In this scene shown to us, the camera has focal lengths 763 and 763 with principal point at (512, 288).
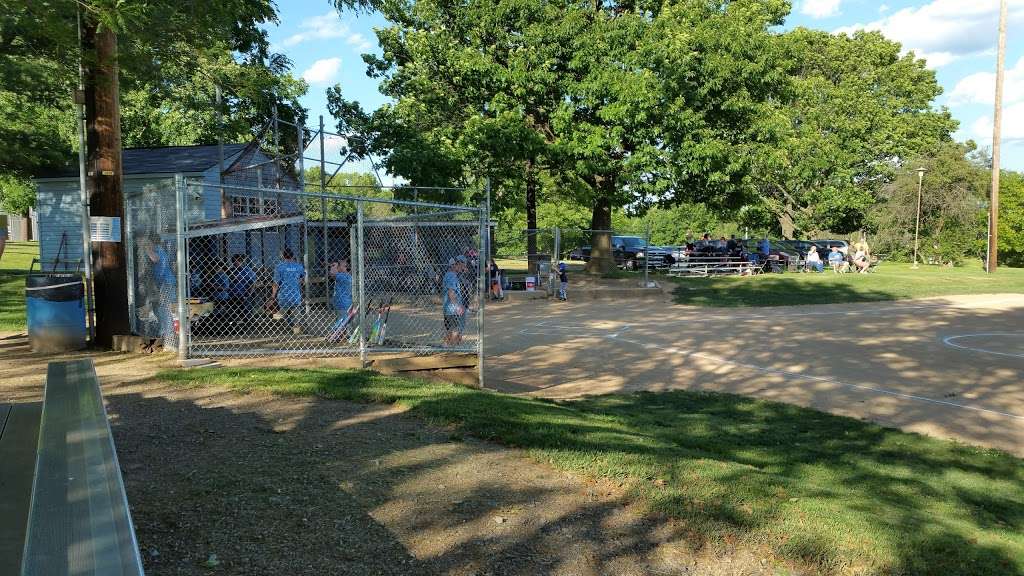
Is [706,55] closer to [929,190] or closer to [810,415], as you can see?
[810,415]

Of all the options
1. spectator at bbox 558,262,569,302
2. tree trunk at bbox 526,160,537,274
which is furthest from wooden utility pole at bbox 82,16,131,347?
tree trunk at bbox 526,160,537,274

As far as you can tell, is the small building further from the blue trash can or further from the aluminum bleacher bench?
the aluminum bleacher bench

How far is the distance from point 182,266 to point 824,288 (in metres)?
23.2

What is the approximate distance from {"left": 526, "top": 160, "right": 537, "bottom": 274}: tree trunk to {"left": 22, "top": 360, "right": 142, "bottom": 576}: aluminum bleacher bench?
22.9 meters

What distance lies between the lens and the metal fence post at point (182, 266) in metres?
8.62

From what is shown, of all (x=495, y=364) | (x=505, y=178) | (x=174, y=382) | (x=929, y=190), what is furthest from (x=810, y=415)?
(x=929, y=190)

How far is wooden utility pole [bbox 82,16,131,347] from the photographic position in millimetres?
10391

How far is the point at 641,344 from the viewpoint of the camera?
14.4m

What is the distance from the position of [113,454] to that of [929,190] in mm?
54088

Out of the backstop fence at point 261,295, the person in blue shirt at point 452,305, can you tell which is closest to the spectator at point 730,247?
the backstop fence at point 261,295

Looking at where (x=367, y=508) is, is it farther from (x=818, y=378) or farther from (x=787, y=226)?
(x=787, y=226)

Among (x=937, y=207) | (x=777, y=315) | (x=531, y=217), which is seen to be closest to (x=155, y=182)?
(x=531, y=217)

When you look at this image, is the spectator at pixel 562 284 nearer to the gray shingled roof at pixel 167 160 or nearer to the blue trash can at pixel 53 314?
the gray shingled roof at pixel 167 160

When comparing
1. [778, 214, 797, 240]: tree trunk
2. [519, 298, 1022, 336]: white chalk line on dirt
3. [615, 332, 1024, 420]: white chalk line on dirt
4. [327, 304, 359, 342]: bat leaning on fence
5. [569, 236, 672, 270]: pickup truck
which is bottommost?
[615, 332, 1024, 420]: white chalk line on dirt
